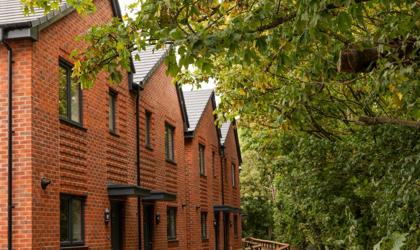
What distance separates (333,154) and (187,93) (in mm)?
15374

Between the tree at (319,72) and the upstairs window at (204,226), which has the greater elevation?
the tree at (319,72)

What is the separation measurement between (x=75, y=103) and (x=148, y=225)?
6.59m

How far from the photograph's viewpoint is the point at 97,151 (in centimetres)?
1473

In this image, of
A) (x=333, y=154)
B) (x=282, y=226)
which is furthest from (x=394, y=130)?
(x=282, y=226)

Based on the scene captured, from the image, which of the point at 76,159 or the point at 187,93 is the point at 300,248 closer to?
the point at 187,93

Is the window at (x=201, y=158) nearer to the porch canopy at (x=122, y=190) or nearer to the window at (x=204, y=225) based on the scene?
the window at (x=204, y=225)

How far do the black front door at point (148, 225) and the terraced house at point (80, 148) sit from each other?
3 centimetres

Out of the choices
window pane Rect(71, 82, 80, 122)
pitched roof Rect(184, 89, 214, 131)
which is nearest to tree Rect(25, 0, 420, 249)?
window pane Rect(71, 82, 80, 122)

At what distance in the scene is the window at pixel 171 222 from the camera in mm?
21547

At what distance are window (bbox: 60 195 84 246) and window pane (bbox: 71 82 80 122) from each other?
1.83m

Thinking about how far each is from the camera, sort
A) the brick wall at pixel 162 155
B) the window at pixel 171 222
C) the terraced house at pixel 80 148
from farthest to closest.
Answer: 1. the window at pixel 171 222
2. the brick wall at pixel 162 155
3. the terraced house at pixel 80 148

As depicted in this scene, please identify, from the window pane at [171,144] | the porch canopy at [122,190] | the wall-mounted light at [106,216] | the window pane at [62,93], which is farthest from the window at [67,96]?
the window pane at [171,144]

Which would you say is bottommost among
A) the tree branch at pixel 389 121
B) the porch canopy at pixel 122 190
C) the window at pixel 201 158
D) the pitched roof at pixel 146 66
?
the porch canopy at pixel 122 190

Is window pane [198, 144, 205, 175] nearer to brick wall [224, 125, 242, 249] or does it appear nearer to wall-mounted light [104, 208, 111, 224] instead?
brick wall [224, 125, 242, 249]
